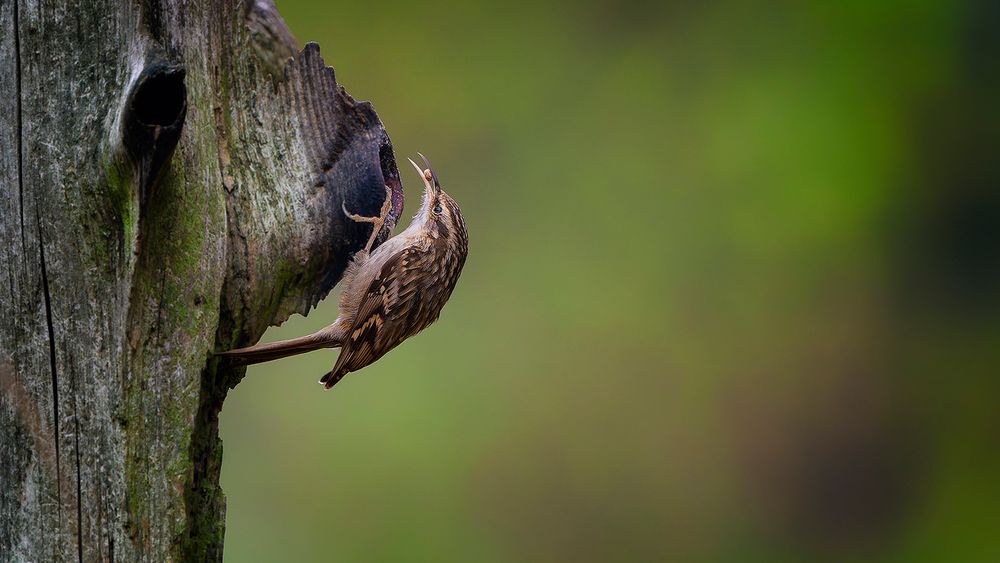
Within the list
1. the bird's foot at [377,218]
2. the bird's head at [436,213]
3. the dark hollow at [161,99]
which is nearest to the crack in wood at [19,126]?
the dark hollow at [161,99]

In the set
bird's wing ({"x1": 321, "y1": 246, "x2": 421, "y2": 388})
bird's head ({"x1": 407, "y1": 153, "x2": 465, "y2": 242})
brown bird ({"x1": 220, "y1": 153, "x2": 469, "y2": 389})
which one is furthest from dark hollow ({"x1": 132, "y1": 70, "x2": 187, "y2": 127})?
bird's head ({"x1": 407, "y1": 153, "x2": 465, "y2": 242})

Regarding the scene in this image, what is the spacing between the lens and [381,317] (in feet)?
6.87

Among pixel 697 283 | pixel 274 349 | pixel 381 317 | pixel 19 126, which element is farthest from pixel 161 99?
pixel 697 283

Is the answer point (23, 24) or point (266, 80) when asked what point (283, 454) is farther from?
point (23, 24)

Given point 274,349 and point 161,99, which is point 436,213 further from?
point 161,99

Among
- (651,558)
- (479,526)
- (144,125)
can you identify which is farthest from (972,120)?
(144,125)

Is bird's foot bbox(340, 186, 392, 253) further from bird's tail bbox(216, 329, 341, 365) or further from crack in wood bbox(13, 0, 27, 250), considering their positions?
crack in wood bbox(13, 0, 27, 250)

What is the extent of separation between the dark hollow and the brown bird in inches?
23.0

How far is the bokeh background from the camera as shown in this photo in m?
3.29

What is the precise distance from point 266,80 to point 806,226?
8.24 ft

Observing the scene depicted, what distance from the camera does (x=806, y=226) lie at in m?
3.40

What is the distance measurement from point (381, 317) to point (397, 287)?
0.11 meters

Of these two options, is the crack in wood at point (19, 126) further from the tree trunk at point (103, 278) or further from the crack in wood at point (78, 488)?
the crack in wood at point (78, 488)

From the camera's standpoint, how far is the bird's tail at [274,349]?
4.73 feet
